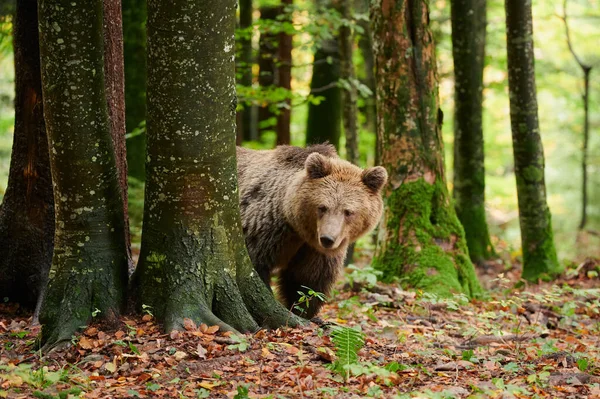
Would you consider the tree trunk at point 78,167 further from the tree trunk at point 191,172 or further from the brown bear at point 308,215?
the brown bear at point 308,215

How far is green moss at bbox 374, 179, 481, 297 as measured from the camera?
A: 8.91 m

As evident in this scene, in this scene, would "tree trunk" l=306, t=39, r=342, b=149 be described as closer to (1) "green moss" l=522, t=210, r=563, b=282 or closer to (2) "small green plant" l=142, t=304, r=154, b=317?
(1) "green moss" l=522, t=210, r=563, b=282

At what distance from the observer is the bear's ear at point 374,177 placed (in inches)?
274

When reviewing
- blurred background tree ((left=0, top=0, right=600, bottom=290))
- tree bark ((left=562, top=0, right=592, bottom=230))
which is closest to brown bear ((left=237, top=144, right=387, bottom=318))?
blurred background tree ((left=0, top=0, right=600, bottom=290))

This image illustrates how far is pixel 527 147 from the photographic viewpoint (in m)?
11.0

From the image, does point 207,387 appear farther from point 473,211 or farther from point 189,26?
point 473,211

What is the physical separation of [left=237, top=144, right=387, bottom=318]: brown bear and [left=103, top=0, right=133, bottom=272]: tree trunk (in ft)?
5.53

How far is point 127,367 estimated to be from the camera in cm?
485

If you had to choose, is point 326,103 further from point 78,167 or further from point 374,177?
point 78,167

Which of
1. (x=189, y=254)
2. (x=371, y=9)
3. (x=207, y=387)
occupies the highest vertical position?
(x=371, y=9)

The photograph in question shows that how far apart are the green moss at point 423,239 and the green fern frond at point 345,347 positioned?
3.70m

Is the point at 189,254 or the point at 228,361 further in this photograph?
the point at 189,254

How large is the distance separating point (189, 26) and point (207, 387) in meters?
2.91

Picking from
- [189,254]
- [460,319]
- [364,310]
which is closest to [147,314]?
[189,254]
